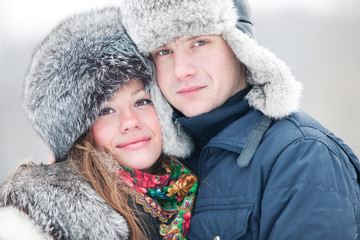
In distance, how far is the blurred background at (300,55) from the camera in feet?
13.3

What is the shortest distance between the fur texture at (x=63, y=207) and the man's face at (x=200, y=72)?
591 millimetres

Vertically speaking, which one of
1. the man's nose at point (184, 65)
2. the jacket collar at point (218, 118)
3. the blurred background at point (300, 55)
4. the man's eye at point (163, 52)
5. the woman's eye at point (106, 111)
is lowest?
the blurred background at point (300, 55)

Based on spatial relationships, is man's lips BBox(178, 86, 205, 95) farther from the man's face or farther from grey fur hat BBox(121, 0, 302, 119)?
grey fur hat BBox(121, 0, 302, 119)

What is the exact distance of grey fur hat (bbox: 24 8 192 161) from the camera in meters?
1.56

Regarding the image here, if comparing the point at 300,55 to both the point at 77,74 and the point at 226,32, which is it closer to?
the point at 226,32

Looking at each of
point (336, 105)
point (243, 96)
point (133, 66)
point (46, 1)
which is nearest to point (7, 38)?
point (46, 1)

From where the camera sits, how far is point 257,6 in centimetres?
452

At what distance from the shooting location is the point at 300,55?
4.63 meters

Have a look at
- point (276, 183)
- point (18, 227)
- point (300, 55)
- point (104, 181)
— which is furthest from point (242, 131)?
point (300, 55)

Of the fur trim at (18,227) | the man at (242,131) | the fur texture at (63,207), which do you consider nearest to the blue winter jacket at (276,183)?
the man at (242,131)

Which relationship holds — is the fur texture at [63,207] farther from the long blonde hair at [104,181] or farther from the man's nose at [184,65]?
the man's nose at [184,65]

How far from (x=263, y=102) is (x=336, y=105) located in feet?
11.4

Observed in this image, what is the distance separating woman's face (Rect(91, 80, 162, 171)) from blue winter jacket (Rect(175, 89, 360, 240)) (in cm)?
27

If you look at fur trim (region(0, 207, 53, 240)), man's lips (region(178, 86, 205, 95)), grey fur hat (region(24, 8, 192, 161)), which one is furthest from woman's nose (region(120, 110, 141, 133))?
fur trim (region(0, 207, 53, 240))
